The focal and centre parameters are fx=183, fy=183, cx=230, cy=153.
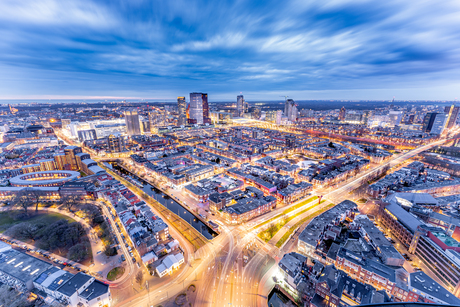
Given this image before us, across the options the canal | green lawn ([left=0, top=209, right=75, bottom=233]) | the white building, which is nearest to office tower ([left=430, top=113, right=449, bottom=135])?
the canal

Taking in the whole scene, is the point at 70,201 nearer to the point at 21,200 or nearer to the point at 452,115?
the point at 21,200

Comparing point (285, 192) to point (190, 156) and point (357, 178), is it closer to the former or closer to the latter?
point (357, 178)

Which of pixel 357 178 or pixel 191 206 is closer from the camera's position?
pixel 191 206

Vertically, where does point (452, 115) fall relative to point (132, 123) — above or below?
above

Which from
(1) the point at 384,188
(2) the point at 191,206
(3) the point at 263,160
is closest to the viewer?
(2) the point at 191,206

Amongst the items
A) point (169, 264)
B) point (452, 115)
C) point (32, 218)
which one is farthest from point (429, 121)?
point (32, 218)

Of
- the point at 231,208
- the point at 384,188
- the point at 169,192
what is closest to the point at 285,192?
the point at 231,208

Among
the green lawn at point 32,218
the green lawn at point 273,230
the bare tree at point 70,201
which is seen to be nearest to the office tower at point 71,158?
the green lawn at point 32,218
